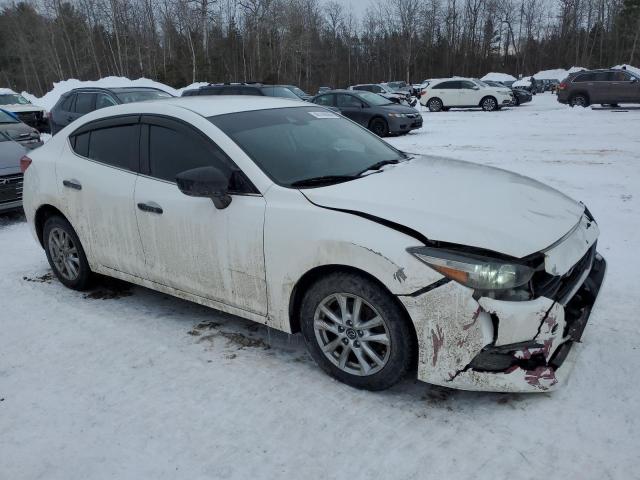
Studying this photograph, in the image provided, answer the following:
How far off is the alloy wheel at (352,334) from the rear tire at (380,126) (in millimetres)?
13552

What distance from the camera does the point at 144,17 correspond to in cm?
5628

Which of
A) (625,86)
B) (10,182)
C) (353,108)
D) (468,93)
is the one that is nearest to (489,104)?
(468,93)

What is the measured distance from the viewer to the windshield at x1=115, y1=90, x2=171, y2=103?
12.4m

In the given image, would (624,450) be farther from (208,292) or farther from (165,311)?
(165,311)

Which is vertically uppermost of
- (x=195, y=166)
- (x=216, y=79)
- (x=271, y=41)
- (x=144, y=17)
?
(x=144, y=17)

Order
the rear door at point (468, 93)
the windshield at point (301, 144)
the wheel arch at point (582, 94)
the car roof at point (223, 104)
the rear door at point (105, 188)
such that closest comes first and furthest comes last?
the windshield at point (301, 144) → the car roof at point (223, 104) → the rear door at point (105, 188) → the wheel arch at point (582, 94) → the rear door at point (468, 93)

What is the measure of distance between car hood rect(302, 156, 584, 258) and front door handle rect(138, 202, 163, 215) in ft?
3.75

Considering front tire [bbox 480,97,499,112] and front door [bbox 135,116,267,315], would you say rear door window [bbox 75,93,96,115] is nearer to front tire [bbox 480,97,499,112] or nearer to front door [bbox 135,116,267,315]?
front door [bbox 135,116,267,315]

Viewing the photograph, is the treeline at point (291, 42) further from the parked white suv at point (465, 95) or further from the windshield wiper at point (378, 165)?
the windshield wiper at point (378, 165)

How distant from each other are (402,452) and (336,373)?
0.69 metres


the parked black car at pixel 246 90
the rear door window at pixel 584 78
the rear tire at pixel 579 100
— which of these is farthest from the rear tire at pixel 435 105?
the parked black car at pixel 246 90

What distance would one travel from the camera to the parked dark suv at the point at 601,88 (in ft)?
70.3

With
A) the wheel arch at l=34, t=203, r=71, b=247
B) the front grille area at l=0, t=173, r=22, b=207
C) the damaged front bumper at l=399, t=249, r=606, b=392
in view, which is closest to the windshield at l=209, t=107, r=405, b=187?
the damaged front bumper at l=399, t=249, r=606, b=392

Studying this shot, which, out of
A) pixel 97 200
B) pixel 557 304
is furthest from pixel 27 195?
pixel 557 304
